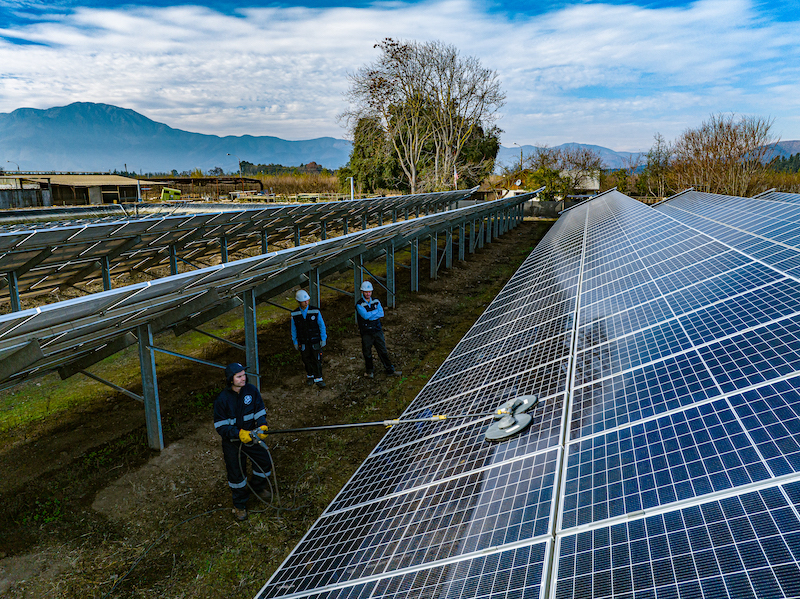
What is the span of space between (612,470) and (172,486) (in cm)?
619

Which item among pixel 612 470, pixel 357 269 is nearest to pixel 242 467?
pixel 612 470

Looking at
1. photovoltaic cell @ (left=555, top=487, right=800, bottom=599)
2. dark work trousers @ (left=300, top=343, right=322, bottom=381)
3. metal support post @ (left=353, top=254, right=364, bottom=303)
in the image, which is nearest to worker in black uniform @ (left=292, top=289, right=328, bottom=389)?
dark work trousers @ (left=300, top=343, right=322, bottom=381)

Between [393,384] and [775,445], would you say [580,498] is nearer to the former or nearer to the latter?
[775,445]

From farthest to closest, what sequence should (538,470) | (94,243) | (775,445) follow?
(94,243) → (538,470) → (775,445)

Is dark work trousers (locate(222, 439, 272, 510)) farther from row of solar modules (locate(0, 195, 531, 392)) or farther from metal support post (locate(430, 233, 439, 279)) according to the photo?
metal support post (locate(430, 233, 439, 279))

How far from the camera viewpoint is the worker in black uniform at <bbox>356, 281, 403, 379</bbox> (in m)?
10.0

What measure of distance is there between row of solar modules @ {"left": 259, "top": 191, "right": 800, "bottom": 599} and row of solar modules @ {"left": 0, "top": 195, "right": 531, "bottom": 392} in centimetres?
334

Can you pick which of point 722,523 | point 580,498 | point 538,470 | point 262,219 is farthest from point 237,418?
point 262,219

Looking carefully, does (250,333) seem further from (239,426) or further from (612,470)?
(612,470)

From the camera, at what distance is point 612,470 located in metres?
3.12

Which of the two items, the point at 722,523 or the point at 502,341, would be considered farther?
the point at 502,341

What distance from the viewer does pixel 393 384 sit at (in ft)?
34.5

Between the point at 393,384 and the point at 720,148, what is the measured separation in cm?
4187

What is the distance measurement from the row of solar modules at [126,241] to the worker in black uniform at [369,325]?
500 centimetres
